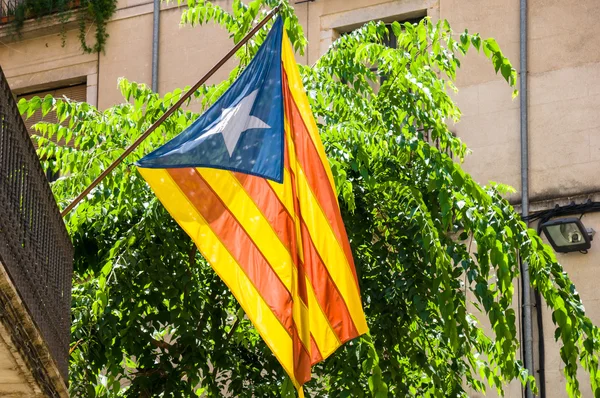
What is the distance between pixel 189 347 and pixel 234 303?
90cm

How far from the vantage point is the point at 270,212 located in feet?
35.3

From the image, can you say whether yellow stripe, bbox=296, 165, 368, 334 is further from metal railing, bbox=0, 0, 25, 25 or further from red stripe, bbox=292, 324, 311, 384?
metal railing, bbox=0, 0, 25, 25

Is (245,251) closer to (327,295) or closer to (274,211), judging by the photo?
(274,211)

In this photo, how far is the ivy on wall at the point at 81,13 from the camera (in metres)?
20.5

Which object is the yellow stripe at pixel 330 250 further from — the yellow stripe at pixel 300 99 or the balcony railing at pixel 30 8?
the balcony railing at pixel 30 8

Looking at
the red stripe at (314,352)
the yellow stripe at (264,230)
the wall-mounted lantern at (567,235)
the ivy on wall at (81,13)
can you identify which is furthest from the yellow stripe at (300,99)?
the ivy on wall at (81,13)

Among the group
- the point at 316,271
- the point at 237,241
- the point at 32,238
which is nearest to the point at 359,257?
the point at 316,271

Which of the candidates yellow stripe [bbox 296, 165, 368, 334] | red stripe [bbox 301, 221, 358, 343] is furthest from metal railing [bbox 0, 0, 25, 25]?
red stripe [bbox 301, 221, 358, 343]

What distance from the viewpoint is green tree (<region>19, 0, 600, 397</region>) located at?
474 inches

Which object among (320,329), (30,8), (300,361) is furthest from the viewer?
(30,8)

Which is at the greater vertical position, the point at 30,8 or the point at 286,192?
the point at 30,8

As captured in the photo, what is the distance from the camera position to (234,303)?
43.5ft

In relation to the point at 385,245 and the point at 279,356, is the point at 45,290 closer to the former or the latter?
the point at 279,356

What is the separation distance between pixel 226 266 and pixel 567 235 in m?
7.01
